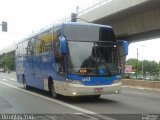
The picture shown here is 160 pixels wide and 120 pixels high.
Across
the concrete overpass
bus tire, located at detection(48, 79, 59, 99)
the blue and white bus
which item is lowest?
bus tire, located at detection(48, 79, 59, 99)

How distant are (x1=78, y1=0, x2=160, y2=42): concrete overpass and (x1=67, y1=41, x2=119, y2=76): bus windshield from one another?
13238 millimetres

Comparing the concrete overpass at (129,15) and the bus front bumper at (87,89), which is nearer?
the bus front bumper at (87,89)

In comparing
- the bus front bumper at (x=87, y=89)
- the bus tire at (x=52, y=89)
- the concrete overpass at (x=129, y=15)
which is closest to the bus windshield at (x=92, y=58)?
the bus front bumper at (x=87, y=89)

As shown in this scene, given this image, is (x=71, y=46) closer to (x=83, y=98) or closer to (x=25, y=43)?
(x=83, y=98)

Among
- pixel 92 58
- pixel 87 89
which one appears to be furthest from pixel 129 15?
pixel 87 89

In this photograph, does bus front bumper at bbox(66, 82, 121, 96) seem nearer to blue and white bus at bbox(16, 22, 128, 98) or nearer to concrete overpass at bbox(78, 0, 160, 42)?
blue and white bus at bbox(16, 22, 128, 98)

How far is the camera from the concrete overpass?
106ft

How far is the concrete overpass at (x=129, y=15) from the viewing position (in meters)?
32.3

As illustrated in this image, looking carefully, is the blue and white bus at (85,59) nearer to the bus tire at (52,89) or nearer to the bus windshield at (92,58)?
the bus windshield at (92,58)

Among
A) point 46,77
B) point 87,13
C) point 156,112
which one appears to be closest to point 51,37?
point 46,77

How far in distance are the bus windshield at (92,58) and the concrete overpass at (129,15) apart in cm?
1324

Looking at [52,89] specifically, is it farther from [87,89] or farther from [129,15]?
[129,15]

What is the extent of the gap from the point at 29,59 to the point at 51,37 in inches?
216

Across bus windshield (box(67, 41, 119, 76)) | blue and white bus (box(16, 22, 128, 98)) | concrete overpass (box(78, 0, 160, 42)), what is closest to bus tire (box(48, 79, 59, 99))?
blue and white bus (box(16, 22, 128, 98))
